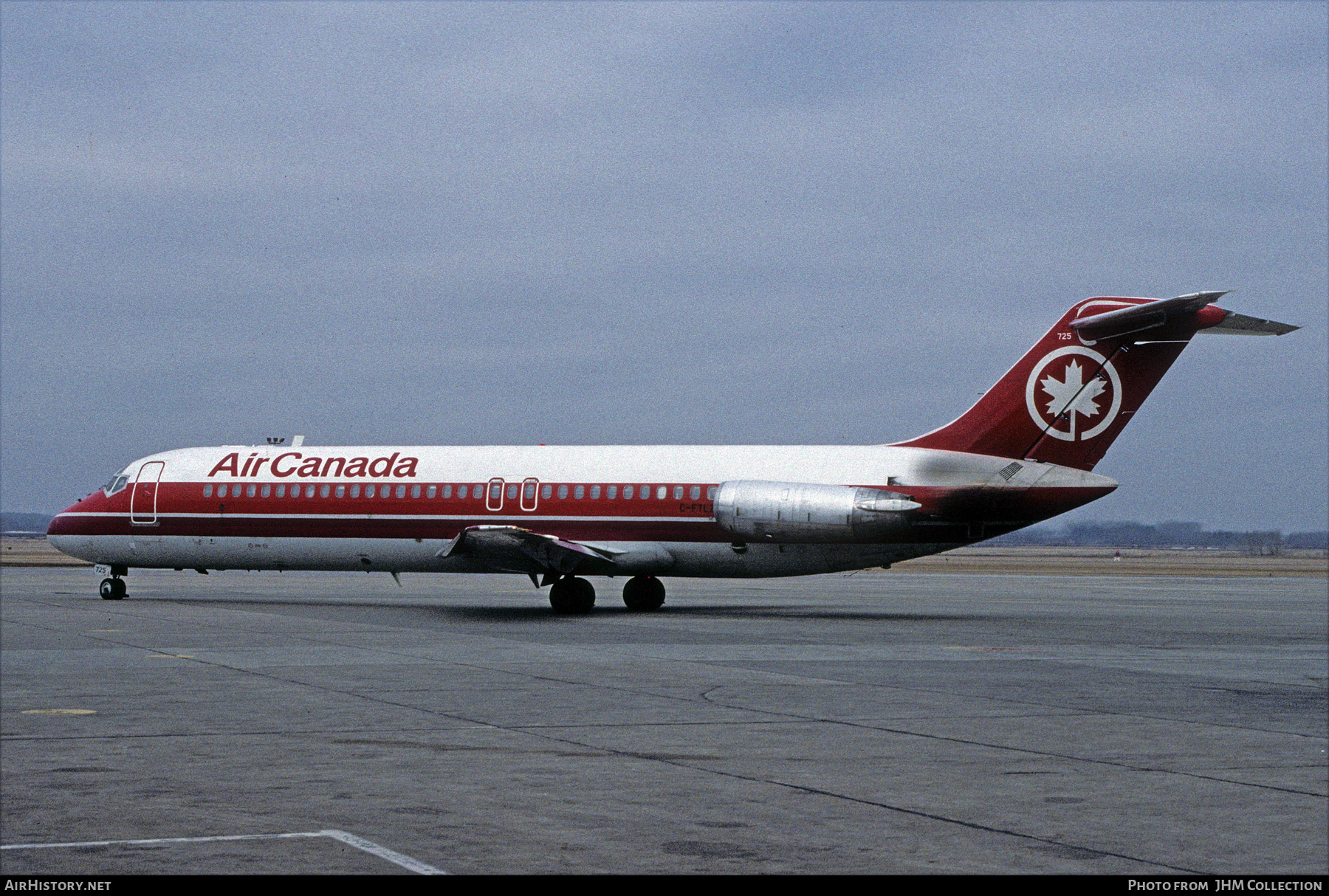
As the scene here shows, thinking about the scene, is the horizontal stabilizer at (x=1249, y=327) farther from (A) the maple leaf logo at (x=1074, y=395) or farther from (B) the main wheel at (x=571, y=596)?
(B) the main wheel at (x=571, y=596)

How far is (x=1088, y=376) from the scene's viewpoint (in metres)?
28.7

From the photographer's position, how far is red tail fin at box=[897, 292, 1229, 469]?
28328 mm

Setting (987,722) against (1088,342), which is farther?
(1088,342)

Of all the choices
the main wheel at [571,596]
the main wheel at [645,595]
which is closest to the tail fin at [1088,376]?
the main wheel at [645,595]

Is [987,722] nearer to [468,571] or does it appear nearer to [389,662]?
[389,662]

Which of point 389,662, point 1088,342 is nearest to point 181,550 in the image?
point 389,662

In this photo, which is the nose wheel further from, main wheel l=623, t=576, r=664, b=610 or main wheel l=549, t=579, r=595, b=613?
main wheel l=623, t=576, r=664, b=610

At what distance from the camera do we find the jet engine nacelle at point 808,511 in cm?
2900

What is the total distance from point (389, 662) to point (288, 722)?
604 cm

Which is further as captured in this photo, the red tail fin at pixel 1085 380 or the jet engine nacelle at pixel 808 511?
the jet engine nacelle at pixel 808 511

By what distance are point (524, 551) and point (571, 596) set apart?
1700 mm

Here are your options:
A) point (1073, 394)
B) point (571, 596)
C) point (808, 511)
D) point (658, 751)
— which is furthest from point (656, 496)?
point (658, 751)
